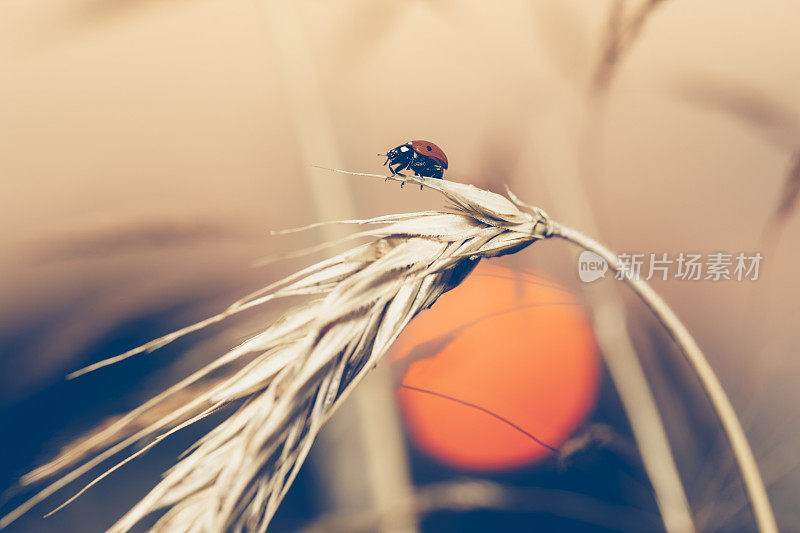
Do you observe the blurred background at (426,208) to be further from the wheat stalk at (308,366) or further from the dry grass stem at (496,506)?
the wheat stalk at (308,366)

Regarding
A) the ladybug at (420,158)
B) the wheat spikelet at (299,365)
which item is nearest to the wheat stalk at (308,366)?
the wheat spikelet at (299,365)

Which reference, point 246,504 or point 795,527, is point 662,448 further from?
point 246,504

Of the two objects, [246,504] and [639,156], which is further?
[639,156]

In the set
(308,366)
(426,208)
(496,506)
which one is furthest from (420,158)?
(496,506)

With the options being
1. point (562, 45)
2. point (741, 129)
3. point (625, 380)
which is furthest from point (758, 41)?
point (625, 380)

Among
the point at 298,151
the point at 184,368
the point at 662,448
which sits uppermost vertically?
the point at 298,151

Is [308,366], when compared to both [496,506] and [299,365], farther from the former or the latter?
[496,506]
